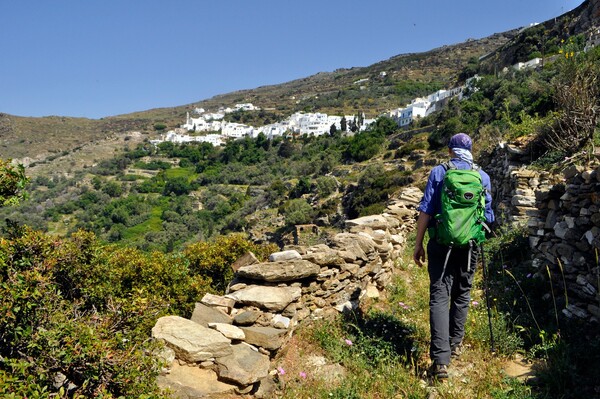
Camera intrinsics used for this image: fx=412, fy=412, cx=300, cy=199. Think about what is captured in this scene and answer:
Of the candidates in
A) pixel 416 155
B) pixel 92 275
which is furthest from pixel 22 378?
pixel 416 155

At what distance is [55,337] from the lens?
7.49 feet

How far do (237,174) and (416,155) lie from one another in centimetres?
4581

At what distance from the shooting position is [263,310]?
12.6 feet

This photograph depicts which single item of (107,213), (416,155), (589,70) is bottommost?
(107,213)

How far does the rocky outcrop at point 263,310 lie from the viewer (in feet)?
9.42

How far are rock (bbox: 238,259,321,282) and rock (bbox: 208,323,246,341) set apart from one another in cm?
85

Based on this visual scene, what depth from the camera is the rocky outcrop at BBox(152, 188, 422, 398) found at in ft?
9.42

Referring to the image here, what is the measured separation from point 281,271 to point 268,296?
351 mm

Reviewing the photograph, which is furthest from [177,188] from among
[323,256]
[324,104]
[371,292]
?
[323,256]

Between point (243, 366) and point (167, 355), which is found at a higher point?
point (167, 355)

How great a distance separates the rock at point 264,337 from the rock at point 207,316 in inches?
9.6

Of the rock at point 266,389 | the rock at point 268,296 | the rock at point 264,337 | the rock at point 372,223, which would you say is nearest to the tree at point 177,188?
the rock at point 372,223

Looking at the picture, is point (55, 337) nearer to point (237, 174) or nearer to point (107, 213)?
point (107, 213)

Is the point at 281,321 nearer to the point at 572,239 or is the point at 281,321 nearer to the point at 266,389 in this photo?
the point at 266,389
